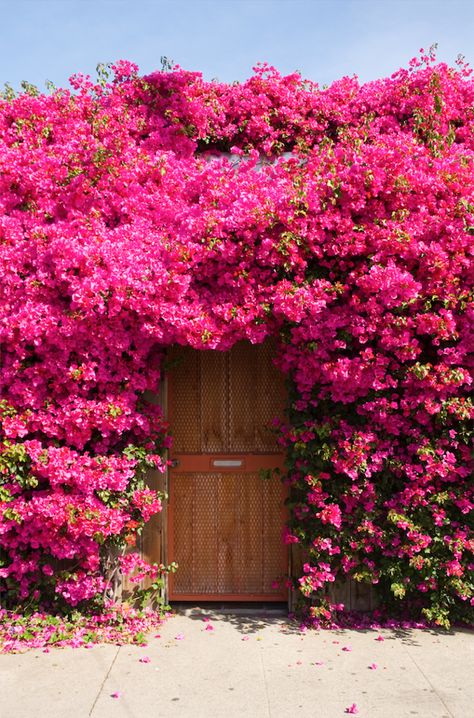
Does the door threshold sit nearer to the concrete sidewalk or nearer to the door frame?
the door frame

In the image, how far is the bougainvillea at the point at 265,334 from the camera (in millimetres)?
4371

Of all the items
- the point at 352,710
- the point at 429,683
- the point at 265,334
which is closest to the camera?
the point at 352,710

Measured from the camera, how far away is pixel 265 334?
4570 millimetres

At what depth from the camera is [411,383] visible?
4.51 metres

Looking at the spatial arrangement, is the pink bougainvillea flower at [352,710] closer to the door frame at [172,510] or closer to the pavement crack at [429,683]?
the pavement crack at [429,683]

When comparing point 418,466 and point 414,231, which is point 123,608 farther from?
point 414,231

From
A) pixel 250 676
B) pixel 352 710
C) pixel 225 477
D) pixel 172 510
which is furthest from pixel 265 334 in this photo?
pixel 352 710

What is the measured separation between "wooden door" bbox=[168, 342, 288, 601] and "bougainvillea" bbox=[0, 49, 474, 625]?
0.37 metres

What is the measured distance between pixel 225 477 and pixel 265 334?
1.33m

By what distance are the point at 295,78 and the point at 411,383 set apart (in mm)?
2950

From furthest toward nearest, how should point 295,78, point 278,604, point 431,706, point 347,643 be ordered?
point 295,78
point 278,604
point 347,643
point 431,706

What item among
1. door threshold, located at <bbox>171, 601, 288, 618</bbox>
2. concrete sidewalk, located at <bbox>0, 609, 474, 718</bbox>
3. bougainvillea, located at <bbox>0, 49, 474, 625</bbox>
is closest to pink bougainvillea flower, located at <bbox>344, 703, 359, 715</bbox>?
concrete sidewalk, located at <bbox>0, 609, 474, 718</bbox>

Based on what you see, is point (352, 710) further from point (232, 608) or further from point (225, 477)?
point (225, 477)

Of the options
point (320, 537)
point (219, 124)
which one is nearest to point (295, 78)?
point (219, 124)
